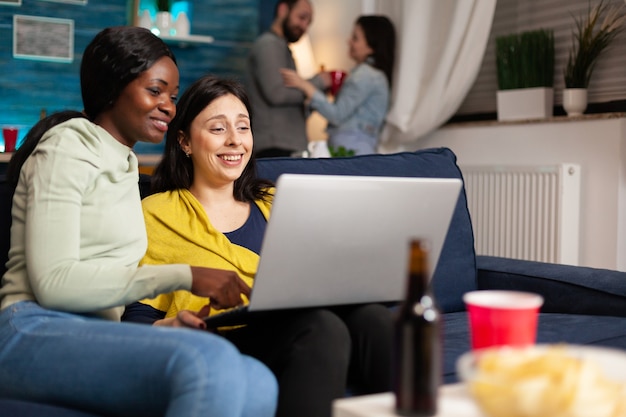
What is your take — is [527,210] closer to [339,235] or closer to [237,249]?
[237,249]

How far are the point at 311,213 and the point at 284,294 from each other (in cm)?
18

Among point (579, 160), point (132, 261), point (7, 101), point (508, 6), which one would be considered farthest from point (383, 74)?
point (132, 261)

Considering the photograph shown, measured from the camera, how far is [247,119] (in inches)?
81.4

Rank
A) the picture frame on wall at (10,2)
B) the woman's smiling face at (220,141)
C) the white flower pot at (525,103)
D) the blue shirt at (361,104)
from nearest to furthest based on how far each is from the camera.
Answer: the woman's smiling face at (220,141) → the white flower pot at (525,103) → the blue shirt at (361,104) → the picture frame on wall at (10,2)

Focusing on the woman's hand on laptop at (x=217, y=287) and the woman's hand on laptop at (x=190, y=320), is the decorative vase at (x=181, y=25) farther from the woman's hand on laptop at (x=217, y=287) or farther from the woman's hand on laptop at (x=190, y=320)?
the woman's hand on laptop at (x=217, y=287)

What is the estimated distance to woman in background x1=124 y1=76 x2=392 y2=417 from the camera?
1454 mm

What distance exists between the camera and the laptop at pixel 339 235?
1.32 meters

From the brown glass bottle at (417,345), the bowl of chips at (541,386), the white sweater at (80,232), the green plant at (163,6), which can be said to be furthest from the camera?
the green plant at (163,6)

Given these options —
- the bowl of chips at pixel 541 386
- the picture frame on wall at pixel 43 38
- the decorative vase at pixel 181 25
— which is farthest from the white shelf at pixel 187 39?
the bowl of chips at pixel 541 386

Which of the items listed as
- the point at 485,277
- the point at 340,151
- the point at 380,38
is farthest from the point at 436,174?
the point at 380,38

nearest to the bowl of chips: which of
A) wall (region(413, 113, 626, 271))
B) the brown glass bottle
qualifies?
the brown glass bottle

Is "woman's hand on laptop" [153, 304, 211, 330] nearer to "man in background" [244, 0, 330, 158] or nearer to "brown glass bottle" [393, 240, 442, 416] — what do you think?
"brown glass bottle" [393, 240, 442, 416]

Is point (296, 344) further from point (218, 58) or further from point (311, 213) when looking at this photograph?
point (218, 58)

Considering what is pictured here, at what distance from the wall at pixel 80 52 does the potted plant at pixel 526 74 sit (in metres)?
2.10
